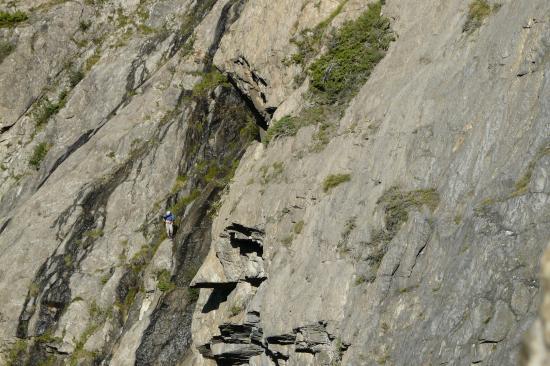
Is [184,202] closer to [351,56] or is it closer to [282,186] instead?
[282,186]

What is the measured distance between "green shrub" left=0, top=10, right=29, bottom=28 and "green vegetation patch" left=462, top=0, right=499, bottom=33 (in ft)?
87.7

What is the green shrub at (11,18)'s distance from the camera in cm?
3899

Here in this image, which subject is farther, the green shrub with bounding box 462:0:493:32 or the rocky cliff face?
the green shrub with bounding box 462:0:493:32

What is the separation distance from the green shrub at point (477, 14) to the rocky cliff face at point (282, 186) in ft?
0.20

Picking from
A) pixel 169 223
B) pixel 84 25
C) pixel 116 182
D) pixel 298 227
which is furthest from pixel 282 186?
pixel 84 25

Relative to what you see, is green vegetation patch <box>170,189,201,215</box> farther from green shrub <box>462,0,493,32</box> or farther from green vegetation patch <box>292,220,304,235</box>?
green shrub <box>462,0,493,32</box>

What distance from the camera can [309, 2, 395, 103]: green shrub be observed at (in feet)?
68.1

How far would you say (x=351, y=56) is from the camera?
70.1ft

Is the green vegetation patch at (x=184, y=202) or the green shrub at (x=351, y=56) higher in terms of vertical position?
the green vegetation patch at (x=184, y=202)

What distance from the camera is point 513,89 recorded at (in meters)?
14.9

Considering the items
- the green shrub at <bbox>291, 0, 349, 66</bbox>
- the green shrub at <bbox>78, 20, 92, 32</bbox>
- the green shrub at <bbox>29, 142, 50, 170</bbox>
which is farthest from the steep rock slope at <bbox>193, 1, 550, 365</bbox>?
the green shrub at <bbox>78, 20, 92, 32</bbox>

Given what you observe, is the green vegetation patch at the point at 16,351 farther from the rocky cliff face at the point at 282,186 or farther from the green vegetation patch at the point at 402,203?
the green vegetation patch at the point at 402,203

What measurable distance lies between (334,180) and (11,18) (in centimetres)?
2627

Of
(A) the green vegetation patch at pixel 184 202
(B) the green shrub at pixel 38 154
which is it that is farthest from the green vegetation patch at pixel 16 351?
(B) the green shrub at pixel 38 154
